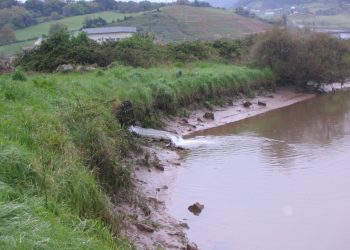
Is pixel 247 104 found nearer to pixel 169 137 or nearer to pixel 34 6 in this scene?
pixel 169 137

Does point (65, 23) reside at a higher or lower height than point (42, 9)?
lower

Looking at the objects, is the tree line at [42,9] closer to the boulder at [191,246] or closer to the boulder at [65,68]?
the boulder at [65,68]

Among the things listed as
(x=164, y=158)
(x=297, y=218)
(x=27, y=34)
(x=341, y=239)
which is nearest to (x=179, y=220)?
(x=297, y=218)

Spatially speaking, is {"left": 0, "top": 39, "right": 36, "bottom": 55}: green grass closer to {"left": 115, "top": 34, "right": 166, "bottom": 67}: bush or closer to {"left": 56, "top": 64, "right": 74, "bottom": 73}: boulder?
{"left": 115, "top": 34, "right": 166, "bottom": 67}: bush

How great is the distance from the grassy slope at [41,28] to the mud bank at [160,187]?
19.8m

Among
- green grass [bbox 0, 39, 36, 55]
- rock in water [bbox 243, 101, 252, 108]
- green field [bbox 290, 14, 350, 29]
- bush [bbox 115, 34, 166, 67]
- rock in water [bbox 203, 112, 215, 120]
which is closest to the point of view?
rock in water [bbox 203, 112, 215, 120]

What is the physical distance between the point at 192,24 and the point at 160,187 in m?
50.9

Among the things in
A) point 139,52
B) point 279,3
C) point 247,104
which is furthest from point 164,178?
point 279,3

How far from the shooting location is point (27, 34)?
154 ft

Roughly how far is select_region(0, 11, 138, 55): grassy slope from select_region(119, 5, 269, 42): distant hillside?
4.30m

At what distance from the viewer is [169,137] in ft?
57.7

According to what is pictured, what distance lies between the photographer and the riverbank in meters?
9.15

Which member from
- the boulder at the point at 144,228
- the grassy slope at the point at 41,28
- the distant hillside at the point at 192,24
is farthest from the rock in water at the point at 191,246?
the distant hillside at the point at 192,24

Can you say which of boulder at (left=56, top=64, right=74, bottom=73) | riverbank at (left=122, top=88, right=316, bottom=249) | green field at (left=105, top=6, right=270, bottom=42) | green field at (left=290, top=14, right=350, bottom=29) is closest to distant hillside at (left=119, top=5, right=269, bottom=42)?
green field at (left=105, top=6, right=270, bottom=42)
